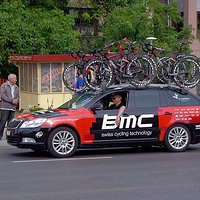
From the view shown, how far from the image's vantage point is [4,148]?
16.2 meters

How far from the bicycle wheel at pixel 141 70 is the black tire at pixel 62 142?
2.05m

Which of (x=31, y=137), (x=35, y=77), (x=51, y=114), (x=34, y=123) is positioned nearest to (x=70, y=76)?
(x=51, y=114)


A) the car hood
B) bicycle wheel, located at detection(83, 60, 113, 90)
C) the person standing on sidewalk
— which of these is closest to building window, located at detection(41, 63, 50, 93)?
the person standing on sidewalk

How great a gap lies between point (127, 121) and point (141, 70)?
131 cm

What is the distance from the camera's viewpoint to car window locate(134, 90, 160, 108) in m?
14.3

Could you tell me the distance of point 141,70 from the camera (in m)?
14.5

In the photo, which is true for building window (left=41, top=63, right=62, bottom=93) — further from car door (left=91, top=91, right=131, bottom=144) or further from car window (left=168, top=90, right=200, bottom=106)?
car door (left=91, top=91, right=131, bottom=144)

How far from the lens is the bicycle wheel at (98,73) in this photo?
14.4 metres

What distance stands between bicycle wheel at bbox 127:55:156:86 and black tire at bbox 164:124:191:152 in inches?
47.2


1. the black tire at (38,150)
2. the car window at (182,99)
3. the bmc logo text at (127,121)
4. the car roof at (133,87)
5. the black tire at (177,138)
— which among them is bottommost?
the black tire at (38,150)

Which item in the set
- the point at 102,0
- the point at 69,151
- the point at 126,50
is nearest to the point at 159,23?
the point at 102,0

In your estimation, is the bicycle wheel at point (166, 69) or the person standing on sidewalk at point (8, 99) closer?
the bicycle wheel at point (166, 69)

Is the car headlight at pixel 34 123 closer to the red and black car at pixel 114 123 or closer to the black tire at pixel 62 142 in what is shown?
the red and black car at pixel 114 123

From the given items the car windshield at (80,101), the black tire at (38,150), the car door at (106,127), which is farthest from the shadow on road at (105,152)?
the car windshield at (80,101)
